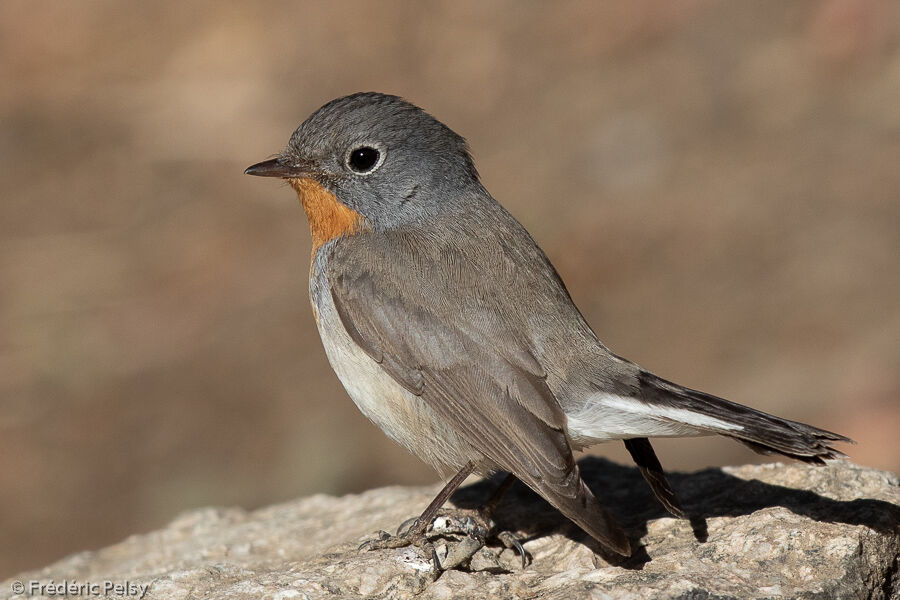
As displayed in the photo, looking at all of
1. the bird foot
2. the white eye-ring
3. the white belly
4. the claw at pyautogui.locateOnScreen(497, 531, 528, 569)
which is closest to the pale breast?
the white belly

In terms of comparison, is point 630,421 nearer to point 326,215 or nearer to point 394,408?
point 394,408

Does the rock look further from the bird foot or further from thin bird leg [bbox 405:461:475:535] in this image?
thin bird leg [bbox 405:461:475:535]

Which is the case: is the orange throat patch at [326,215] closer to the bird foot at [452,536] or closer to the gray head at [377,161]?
the gray head at [377,161]

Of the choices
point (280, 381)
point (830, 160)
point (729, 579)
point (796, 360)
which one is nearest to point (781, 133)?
point (830, 160)

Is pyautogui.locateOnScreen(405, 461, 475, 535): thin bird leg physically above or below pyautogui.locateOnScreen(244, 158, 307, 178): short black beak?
below

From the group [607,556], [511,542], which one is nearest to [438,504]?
[511,542]

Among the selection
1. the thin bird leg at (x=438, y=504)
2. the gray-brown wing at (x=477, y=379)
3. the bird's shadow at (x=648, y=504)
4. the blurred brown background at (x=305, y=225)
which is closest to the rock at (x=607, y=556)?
the bird's shadow at (x=648, y=504)
